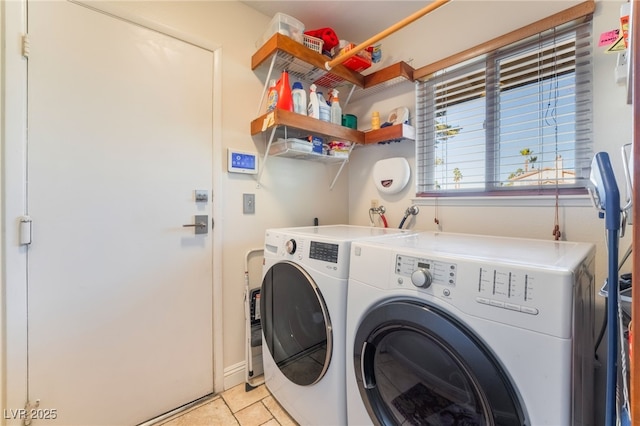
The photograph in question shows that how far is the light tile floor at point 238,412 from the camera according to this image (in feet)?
4.68

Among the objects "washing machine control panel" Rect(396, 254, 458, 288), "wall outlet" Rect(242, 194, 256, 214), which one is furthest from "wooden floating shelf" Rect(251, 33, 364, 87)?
"washing machine control panel" Rect(396, 254, 458, 288)

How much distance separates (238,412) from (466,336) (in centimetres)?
136

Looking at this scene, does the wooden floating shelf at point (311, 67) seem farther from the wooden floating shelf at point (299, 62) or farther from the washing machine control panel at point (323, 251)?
the washing machine control panel at point (323, 251)

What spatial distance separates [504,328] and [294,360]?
1013mm

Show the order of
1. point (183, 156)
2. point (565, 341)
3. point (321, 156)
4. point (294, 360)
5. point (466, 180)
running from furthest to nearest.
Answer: point (321, 156), point (466, 180), point (183, 156), point (294, 360), point (565, 341)

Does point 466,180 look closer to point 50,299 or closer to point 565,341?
point 565,341

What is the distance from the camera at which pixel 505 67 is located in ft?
5.11

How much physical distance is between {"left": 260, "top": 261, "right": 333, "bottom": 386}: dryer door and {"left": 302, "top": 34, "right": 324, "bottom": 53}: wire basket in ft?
4.41

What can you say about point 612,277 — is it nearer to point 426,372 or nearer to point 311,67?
point 426,372

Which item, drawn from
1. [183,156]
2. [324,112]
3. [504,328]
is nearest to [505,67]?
[324,112]

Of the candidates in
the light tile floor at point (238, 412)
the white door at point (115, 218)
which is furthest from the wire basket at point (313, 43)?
the light tile floor at point (238, 412)

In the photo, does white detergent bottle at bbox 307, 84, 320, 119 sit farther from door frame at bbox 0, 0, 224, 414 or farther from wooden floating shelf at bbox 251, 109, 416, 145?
door frame at bbox 0, 0, 224, 414

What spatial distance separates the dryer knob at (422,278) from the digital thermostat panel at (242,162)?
4.18 feet

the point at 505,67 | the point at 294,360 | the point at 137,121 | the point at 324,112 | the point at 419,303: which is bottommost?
the point at 294,360
